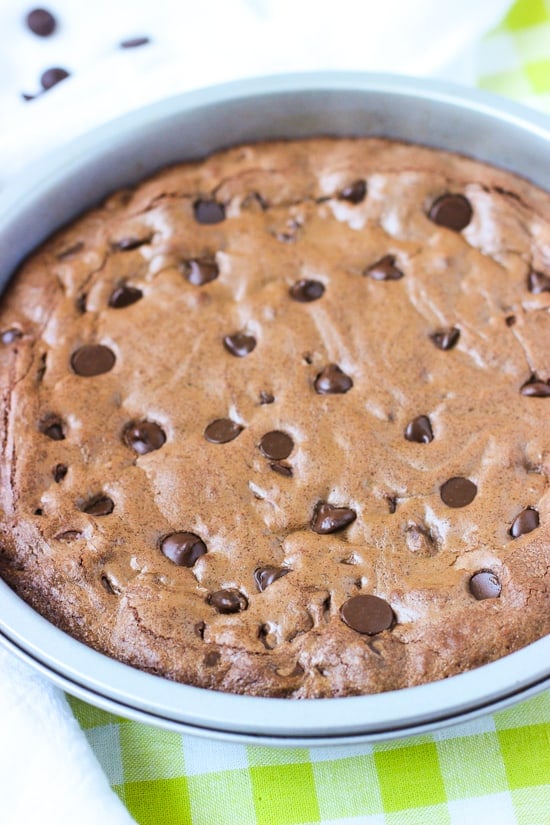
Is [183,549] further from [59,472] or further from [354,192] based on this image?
[354,192]

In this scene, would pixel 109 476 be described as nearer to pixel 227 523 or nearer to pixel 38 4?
pixel 227 523

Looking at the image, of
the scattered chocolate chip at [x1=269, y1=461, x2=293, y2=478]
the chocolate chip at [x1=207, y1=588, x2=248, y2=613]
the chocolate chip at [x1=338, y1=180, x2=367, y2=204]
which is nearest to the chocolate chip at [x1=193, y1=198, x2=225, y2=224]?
the chocolate chip at [x1=338, y1=180, x2=367, y2=204]

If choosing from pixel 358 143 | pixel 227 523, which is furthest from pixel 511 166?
pixel 227 523

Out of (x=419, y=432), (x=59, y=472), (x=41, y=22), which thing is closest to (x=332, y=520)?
(x=419, y=432)

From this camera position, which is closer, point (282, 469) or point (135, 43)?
point (282, 469)

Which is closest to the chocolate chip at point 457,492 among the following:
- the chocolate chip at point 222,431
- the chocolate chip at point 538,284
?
the chocolate chip at point 222,431

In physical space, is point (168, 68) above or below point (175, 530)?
above
